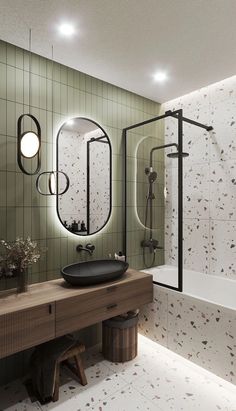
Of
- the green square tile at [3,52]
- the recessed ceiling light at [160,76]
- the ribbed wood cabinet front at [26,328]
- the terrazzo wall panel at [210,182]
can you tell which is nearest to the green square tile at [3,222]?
the ribbed wood cabinet front at [26,328]

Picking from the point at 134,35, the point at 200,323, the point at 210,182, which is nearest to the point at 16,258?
the point at 200,323

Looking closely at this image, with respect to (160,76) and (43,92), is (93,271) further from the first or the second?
(160,76)

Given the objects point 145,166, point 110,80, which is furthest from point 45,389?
point 110,80

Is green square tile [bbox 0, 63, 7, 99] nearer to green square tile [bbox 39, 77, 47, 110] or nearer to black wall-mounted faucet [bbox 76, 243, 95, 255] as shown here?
green square tile [bbox 39, 77, 47, 110]

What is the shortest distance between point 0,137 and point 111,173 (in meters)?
1.23

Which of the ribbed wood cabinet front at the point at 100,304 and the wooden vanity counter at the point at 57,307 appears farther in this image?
the ribbed wood cabinet front at the point at 100,304

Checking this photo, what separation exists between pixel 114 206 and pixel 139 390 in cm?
174

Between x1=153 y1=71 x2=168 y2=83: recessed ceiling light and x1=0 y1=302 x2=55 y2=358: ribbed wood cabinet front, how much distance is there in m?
2.38

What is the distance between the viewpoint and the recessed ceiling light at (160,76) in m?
2.58

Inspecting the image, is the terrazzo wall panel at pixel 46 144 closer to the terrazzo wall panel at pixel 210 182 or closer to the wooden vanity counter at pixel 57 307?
the wooden vanity counter at pixel 57 307

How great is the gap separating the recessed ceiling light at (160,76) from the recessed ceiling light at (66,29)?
98cm

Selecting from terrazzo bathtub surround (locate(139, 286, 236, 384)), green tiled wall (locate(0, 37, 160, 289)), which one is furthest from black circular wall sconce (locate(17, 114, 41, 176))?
terrazzo bathtub surround (locate(139, 286, 236, 384))

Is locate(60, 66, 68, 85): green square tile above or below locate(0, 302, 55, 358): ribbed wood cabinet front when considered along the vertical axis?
above

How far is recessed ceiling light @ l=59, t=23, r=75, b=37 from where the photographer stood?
6.20ft
